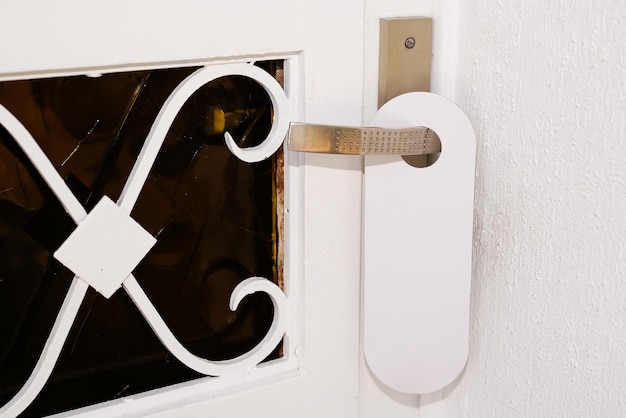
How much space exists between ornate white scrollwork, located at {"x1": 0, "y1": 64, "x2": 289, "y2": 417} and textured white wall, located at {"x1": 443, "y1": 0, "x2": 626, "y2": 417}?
216 mm

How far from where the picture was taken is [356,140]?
30.5 inches

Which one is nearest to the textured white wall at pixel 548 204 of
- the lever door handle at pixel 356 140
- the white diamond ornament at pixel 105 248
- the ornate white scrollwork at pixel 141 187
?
the lever door handle at pixel 356 140

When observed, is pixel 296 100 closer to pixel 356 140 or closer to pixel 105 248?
pixel 356 140

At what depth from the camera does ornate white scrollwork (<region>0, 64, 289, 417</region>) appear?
0.75 metres

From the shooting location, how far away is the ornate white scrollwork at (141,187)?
0.75 metres

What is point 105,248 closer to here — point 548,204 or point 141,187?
point 141,187

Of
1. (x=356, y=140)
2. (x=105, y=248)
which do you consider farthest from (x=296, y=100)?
(x=105, y=248)

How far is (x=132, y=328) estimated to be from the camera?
0.84 metres

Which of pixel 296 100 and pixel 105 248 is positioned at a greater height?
pixel 296 100

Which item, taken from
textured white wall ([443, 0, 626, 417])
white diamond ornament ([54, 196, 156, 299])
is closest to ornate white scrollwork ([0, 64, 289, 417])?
white diamond ornament ([54, 196, 156, 299])

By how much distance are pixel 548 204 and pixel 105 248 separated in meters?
0.42

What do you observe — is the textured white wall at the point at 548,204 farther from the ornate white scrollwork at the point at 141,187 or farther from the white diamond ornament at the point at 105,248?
the white diamond ornament at the point at 105,248

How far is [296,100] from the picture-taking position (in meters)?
0.83

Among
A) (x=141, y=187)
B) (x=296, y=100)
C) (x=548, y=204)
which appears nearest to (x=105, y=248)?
(x=141, y=187)
